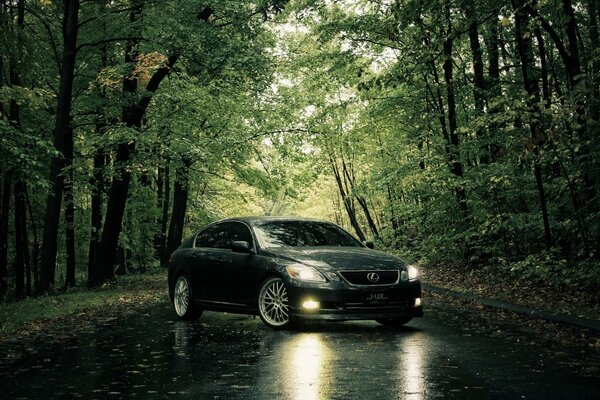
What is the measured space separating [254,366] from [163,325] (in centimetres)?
443

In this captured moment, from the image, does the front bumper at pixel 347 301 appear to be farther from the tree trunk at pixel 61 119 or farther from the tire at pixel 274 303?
the tree trunk at pixel 61 119

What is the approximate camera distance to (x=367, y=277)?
992 cm

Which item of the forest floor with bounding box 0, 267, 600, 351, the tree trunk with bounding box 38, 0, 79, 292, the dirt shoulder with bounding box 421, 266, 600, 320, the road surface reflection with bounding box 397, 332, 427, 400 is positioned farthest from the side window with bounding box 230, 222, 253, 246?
the tree trunk with bounding box 38, 0, 79, 292

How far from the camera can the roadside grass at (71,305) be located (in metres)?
12.6

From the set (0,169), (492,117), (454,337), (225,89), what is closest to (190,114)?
(225,89)

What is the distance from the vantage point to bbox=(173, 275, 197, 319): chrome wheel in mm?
12125

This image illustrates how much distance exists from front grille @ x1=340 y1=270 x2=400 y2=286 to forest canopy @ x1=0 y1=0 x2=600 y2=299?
375cm

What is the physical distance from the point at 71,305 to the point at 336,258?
25.1 ft

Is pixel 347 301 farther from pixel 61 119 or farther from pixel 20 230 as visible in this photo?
pixel 20 230

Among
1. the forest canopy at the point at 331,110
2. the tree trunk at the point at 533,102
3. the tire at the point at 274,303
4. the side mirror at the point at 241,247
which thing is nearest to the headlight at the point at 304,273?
the tire at the point at 274,303

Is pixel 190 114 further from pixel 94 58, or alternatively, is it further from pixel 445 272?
pixel 445 272

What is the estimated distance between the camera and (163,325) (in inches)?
446

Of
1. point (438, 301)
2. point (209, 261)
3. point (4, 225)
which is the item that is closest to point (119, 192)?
point (4, 225)

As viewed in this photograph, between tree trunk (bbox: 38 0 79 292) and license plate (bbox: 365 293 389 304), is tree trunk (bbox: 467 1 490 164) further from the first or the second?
tree trunk (bbox: 38 0 79 292)
